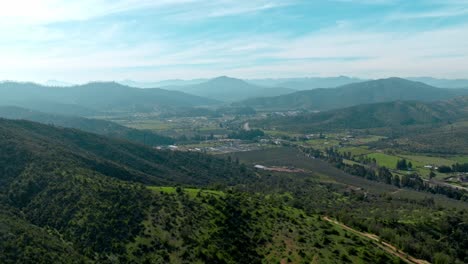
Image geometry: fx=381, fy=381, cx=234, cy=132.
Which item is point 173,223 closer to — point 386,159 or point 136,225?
point 136,225

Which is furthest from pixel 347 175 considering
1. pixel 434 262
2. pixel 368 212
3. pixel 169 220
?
pixel 169 220

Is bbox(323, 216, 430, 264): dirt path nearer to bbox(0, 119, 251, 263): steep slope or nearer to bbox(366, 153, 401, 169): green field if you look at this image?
bbox(0, 119, 251, 263): steep slope

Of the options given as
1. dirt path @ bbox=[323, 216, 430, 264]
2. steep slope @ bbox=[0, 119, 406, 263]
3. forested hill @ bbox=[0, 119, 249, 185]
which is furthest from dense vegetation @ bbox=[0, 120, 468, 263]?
dirt path @ bbox=[323, 216, 430, 264]

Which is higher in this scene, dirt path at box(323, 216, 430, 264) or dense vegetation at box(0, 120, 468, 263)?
dense vegetation at box(0, 120, 468, 263)

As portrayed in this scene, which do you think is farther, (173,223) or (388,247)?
(388,247)

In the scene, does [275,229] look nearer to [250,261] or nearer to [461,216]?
[250,261]

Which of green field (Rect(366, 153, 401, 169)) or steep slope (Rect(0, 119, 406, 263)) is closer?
steep slope (Rect(0, 119, 406, 263))

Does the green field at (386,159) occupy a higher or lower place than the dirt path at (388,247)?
lower

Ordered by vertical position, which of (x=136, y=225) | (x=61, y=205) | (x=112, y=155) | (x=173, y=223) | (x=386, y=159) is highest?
(x=61, y=205)

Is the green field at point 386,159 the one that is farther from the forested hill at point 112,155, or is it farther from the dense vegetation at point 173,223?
the forested hill at point 112,155

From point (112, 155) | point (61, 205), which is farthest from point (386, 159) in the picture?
point (61, 205)

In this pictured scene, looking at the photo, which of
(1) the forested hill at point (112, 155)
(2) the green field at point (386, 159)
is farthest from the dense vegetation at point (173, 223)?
(2) the green field at point (386, 159)
